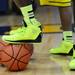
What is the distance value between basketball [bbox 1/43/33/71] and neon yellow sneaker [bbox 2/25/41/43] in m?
0.06

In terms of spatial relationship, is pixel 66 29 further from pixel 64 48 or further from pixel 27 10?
pixel 27 10

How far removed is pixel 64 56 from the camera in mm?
2365

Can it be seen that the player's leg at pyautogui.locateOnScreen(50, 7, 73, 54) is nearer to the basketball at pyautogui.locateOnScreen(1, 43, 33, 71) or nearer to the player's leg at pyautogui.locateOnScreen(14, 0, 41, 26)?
the player's leg at pyautogui.locateOnScreen(14, 0, 41, 26)

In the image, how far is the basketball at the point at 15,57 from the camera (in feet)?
6.11

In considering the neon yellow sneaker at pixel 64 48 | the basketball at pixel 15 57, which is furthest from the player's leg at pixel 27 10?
the neon yellow sneaker at pixel 64 48

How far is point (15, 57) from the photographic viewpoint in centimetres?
186

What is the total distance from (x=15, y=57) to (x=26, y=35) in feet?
0.65

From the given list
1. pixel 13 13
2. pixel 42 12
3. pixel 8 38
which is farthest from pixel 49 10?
pixel 8 38

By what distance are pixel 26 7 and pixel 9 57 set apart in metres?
0.39

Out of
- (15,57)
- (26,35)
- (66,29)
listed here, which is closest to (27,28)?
(26,35)

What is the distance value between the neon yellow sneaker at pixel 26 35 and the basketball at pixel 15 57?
0.19 feet

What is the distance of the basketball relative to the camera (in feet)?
6.11

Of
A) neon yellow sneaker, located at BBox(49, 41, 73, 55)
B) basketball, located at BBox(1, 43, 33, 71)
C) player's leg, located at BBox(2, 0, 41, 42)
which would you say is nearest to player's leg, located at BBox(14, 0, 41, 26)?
player's leg, located at BBox(2, 0, 41, 42)

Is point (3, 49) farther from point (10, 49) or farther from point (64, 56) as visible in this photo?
point (64, 56)
